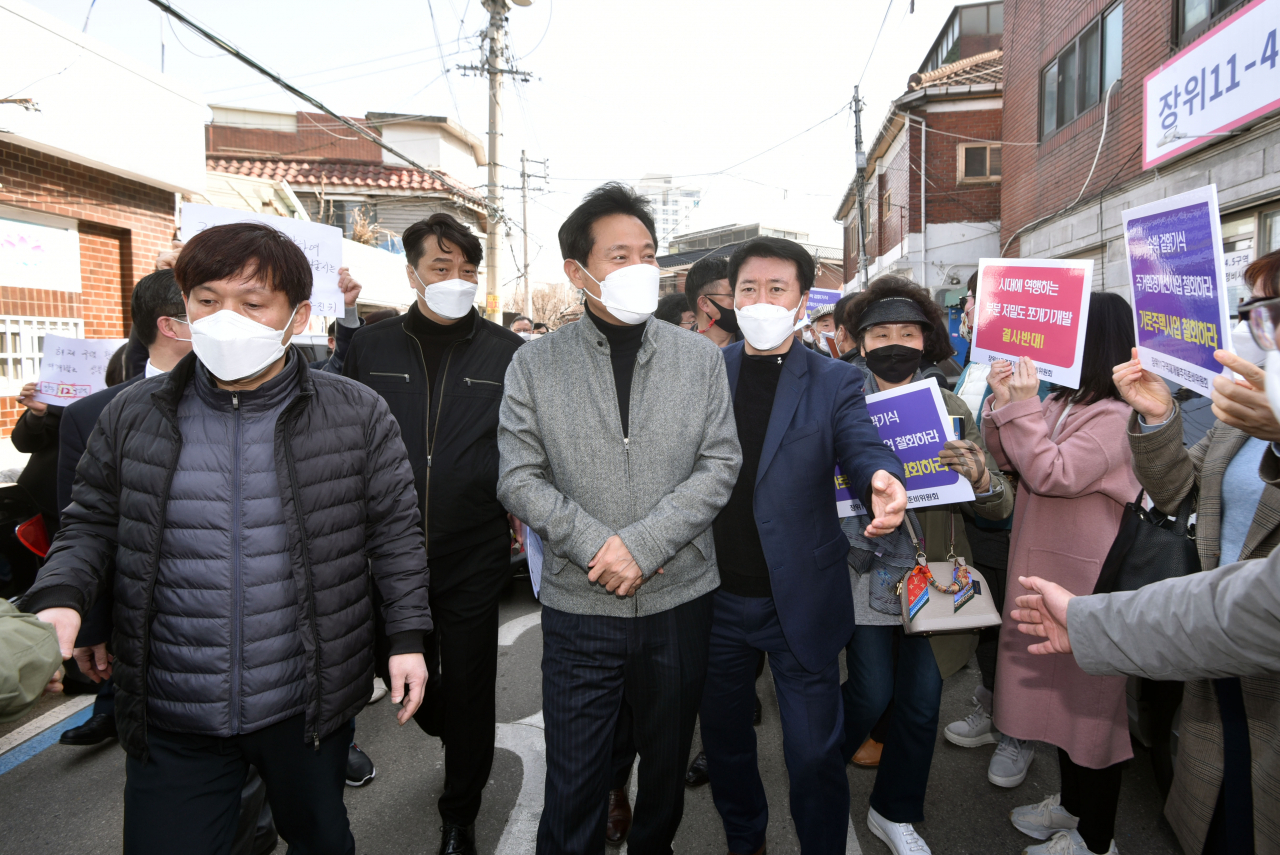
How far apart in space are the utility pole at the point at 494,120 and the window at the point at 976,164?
39.5 feet

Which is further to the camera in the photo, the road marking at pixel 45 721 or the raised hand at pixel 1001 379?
the road marking at pixel 45 721

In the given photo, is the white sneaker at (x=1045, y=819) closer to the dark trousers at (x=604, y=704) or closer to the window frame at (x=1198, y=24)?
the dark trousers at (x=604, y=704)

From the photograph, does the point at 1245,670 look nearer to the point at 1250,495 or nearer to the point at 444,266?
the point at 1250,495

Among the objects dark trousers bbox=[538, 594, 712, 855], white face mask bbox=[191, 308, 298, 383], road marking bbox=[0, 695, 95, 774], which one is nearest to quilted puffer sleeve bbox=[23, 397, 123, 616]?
white face mask bbox=[191, 308, 298, 383]

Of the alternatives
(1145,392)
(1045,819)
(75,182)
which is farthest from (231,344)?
(75,182)

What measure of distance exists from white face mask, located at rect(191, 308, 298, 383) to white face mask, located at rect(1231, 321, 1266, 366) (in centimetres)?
236

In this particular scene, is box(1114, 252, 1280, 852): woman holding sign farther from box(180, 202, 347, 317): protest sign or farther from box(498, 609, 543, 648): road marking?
box(498, 609, 543, 648): road marking

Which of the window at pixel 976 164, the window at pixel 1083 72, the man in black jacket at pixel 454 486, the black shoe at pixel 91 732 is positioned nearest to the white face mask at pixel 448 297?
the man in black jacket at pixel 454 486

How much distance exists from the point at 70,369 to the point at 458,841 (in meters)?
3.21

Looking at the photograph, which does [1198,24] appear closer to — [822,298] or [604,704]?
→ [822,298]

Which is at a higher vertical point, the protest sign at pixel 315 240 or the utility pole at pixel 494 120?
the utility pole at pixel 494 120

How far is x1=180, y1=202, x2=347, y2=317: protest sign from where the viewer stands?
13.7 feet

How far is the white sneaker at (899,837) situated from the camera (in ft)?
8.88

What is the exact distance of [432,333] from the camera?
3092 millimetres
